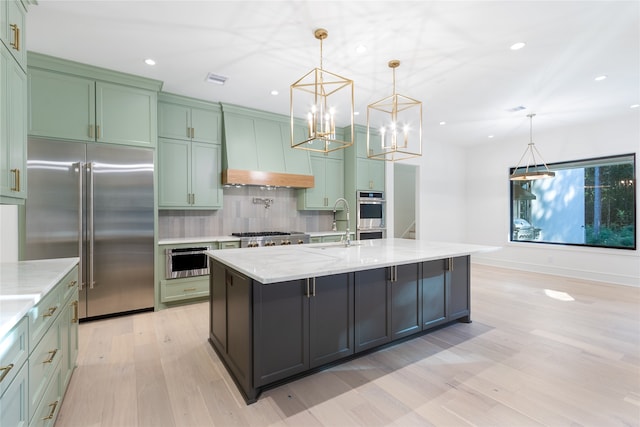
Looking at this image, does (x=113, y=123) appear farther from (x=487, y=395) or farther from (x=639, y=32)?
(x=639, y=32)

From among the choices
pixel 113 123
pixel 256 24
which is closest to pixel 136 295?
pixel 113 123

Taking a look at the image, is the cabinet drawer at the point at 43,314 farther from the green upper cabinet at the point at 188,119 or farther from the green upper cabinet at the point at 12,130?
the green upper cabinet at the point at 188,119

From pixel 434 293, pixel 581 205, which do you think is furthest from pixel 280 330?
pixel 581 205

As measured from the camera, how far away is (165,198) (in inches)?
159

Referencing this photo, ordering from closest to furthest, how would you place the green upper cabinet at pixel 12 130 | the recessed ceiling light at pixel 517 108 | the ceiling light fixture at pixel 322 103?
1. the green upper cabinet at pixel 12 130
2. the ceiling light fixture at pixel 322 103
3. the recessed ceiling light at pixel 517 108

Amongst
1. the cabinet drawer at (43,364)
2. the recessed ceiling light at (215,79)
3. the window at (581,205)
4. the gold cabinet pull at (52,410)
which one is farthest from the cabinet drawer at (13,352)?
the window at (581,205)

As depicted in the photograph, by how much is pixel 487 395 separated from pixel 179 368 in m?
2.29

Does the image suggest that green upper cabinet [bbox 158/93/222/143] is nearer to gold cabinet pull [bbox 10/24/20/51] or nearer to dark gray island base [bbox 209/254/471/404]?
gold cabinet pull [bbox 10/24/20/51]

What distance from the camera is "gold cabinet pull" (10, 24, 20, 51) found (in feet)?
6.33

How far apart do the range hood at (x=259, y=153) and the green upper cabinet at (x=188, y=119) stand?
0.51 ft

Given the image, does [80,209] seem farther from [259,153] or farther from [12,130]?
[259,153]

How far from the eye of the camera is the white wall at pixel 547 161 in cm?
511

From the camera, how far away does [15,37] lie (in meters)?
1.96

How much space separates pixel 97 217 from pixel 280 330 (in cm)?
265
